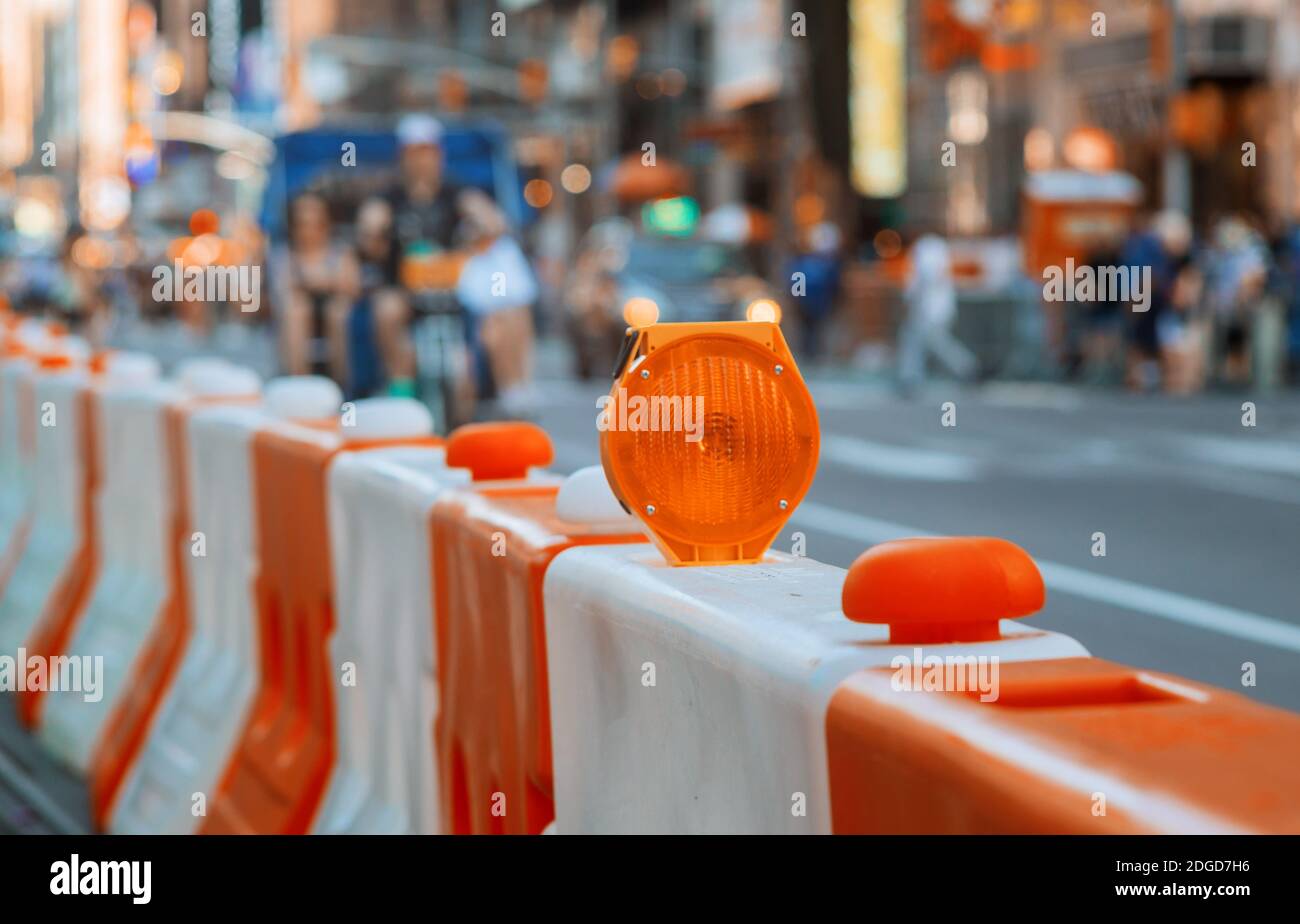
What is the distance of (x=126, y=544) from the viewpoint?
7.24 metres

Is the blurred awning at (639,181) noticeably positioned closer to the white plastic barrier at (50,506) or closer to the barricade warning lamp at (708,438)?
the white plastic barrier at (50,506)

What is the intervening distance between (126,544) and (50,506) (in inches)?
51.6

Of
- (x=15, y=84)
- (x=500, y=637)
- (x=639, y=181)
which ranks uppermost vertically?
(x=15, y=84)

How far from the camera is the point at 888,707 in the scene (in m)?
2.41

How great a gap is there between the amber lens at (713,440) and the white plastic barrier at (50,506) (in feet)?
15.6

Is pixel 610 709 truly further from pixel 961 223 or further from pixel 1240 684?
pixel 961 223

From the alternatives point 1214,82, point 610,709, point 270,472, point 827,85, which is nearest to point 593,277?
point 1214,82

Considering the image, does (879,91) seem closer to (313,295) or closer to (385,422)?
(313,295)

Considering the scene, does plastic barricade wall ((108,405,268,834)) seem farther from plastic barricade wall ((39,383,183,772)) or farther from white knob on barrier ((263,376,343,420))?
plastic barricade wall ((39,383,183,772))

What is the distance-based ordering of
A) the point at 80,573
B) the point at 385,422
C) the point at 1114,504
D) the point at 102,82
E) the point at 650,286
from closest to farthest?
the point at 385,422
the point at 80,573
the point at 1114,504
the point at 650,286
the point at 102,82

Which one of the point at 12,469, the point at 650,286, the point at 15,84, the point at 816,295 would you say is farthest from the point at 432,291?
the point at 15,84

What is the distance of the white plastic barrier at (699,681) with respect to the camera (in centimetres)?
262

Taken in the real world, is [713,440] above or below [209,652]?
above
